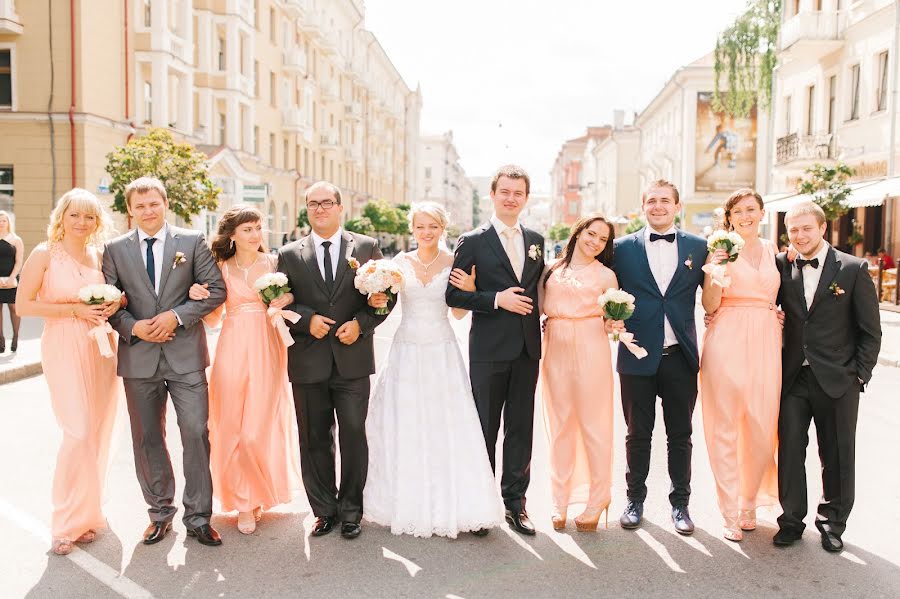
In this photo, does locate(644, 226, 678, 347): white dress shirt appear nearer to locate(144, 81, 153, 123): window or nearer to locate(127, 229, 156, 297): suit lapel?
locate(127, 229, 156, 297): suit lapel

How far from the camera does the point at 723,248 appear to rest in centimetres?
511

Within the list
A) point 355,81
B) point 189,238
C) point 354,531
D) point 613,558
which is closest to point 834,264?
point 613,558

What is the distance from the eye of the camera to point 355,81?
6781 centimetres

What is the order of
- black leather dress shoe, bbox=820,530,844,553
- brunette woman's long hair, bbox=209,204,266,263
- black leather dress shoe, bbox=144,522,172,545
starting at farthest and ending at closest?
brunette woman's long hair, bbox=209,204,266,263 → black leather dress shoe, bbox=144,522,172,545 → black leather dress shoe, bbox=820,530,844,553

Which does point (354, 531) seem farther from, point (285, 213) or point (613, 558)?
point (285, 213)

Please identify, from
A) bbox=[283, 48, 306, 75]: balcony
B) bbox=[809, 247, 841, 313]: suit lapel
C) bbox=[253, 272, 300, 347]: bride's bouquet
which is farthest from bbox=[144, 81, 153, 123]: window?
bbox=[809, 247, 841, 313]: suit lapel

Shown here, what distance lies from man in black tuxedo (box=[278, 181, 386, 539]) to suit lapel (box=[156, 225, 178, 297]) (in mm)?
706

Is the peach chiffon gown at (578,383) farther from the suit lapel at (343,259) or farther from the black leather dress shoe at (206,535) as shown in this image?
the black leather dress shoe at (206,535)

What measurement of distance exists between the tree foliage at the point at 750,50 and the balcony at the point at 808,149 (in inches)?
110

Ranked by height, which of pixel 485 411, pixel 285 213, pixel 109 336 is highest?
pixel 285 213

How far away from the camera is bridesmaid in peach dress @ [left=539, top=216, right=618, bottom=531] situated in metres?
5.46

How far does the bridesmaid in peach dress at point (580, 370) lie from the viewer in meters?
5.46

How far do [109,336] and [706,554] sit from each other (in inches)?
165

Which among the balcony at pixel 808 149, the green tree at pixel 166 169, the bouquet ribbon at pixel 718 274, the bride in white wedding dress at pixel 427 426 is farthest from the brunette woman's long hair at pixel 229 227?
the balcony at pixel 808 149
